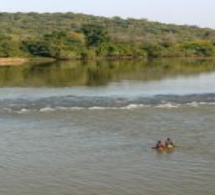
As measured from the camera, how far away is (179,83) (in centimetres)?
5178

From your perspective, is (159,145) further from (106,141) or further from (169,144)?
(106,141)

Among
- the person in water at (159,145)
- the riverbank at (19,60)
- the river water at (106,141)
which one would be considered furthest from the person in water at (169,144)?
the riverbank at (19,60)

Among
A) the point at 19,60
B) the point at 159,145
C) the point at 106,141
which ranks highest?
the point at 159,145

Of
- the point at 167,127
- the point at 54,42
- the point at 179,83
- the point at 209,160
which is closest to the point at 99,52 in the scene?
the point at 54,42

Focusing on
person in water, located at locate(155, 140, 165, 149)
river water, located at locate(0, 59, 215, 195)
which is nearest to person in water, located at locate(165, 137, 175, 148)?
person in water, located at locate(155, 140, 165, 149)

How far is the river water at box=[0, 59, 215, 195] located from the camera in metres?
18.4

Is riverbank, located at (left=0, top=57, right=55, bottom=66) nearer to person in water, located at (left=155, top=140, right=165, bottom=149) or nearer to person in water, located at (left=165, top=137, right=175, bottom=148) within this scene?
person in water, located at (left=165, top=137, right=175, bottom=148)

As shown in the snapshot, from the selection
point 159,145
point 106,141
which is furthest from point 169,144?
point 106,141

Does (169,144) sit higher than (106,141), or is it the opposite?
(169,144)

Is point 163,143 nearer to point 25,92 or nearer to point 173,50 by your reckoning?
point 25,92

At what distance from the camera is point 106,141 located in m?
24.4

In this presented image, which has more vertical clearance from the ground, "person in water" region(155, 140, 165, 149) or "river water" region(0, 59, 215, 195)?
"person in water" region(155, 140, 165, 149)

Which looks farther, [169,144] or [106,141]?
[106,141]

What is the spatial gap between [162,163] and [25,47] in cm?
8388
